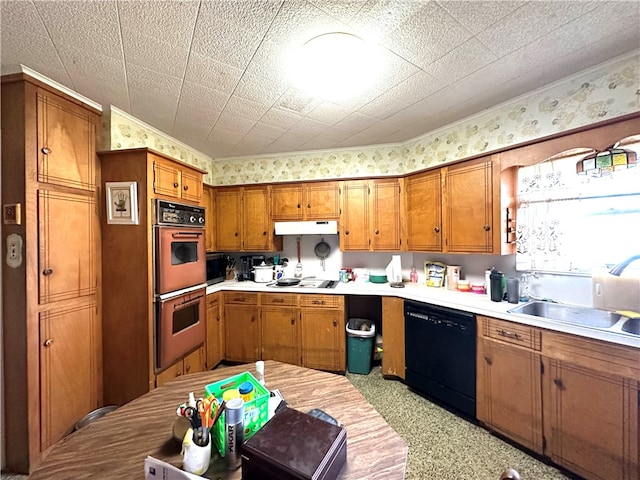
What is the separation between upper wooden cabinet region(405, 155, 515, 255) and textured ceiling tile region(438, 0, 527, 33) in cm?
111

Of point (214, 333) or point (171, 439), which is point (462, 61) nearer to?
point (171, 439)

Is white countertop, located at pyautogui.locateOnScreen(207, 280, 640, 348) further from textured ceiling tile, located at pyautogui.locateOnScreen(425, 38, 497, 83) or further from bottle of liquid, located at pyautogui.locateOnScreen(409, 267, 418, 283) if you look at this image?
textured ceiling tile, located at pyautogui.locateOnScreen(425, 38, 497, 83)

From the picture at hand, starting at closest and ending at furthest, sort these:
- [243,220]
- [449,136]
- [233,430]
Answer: [233,430]
[449,136]
[243,220]

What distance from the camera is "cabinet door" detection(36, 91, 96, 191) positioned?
5.45 feet

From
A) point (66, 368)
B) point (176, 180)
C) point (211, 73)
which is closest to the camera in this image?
point (211, 73)

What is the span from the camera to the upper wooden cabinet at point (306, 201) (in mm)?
3092

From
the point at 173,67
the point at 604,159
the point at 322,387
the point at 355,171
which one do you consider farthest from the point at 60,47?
the point at 604,159

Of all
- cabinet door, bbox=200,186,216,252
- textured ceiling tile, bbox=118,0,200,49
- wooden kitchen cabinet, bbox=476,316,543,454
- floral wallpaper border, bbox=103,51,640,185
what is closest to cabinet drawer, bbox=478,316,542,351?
wooden kitchen cabinet, bbox=476,316,543,454

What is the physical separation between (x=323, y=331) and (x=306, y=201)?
1.55 meters

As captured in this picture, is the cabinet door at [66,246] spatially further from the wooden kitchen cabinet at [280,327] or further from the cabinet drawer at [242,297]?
the wooden kitchen cabinet at [280,327]

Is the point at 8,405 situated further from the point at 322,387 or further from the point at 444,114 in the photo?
the point at 444,114

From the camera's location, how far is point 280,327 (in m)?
2.86

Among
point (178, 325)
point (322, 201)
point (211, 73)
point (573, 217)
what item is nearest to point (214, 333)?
point (178, 325)

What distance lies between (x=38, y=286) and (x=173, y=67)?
165 cm
